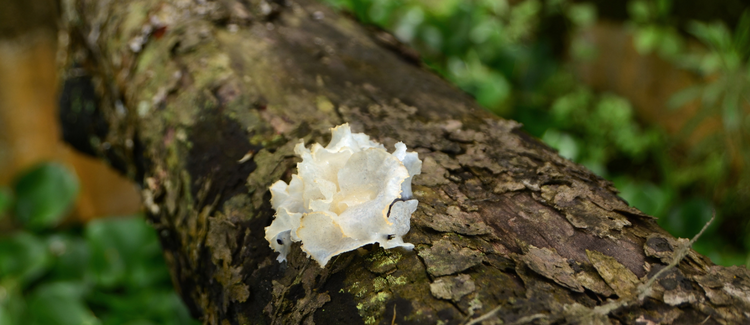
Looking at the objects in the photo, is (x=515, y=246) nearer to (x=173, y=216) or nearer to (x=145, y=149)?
(x=173, y=216)

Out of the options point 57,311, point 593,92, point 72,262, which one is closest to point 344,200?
point 57,311

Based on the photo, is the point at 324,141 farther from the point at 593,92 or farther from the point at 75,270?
the point at 593,92

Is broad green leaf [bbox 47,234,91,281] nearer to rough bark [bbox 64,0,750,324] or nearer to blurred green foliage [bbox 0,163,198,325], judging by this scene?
blurred green foliage [bbox 0,163,198,325]

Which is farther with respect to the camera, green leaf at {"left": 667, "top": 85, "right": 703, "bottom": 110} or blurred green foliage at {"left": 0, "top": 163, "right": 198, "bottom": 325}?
green leaf at {"left": 667, "top": 85, "right": 703, "bottom": 110}

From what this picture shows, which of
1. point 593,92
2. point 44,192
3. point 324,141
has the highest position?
point 324,141

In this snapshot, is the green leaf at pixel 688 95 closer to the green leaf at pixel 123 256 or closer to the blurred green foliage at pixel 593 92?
the blurred green foliage at pixel 593 92

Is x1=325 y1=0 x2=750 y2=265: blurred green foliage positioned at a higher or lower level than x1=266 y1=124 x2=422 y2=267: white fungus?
lower

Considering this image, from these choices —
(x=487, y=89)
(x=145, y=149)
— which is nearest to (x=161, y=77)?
(x=145, y=149)

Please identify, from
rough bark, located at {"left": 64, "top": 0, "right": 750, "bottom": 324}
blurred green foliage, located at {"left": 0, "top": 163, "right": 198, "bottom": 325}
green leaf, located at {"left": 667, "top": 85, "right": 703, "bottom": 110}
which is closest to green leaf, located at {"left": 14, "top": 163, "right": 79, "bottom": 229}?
blurred green foliage, located at {"left": 0, "top": 163, "right": 198, "bottom": 325}
